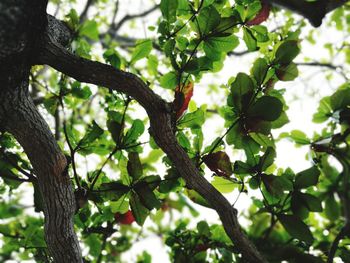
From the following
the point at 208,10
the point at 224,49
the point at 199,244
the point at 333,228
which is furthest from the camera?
the point at 333,228

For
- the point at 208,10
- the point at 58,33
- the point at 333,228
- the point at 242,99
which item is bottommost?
the point at 333,228

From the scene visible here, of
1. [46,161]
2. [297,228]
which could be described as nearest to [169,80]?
[46,161]

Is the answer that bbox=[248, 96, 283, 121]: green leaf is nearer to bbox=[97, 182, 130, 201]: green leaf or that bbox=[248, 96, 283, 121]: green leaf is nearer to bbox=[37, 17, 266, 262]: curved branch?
bbox=[37, 17, 266, 262]: curved branch

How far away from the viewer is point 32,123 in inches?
40.5

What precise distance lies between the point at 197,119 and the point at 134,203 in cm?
44

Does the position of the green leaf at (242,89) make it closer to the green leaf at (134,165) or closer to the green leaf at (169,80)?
the green leaf at (169,80)

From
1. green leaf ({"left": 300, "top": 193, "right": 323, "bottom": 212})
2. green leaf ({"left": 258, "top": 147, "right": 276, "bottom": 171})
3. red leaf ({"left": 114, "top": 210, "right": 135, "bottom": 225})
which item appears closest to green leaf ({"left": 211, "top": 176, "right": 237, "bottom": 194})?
green leaf ({"left": 258, "top": 147, "right": 276, "bottom": 171})

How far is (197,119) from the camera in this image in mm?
1243

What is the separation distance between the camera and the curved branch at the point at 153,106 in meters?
1.00

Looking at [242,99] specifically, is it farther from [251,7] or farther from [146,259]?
[146,259]

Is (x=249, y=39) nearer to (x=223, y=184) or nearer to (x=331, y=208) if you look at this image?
(x=223, y=184)

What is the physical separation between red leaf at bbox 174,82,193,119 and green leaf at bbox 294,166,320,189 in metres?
0.52

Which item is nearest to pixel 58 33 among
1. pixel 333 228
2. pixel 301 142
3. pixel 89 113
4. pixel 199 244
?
pixel 301 142

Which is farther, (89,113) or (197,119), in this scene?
(89,113)
